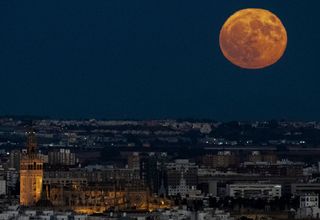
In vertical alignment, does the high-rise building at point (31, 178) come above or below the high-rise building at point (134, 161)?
below

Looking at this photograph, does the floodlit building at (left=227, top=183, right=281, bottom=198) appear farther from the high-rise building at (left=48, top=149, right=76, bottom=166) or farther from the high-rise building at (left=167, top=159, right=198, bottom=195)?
the high-rise building at (left=48, top=149, right=76, bottom=166)

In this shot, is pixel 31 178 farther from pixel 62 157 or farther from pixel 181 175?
pixel 62 157

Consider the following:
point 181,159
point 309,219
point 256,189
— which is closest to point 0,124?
point 181,159

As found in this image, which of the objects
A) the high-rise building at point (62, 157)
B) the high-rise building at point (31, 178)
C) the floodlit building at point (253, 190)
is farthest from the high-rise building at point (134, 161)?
the high-rise building at point (31, 178)

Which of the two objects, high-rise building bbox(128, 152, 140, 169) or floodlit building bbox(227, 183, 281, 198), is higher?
high-rise building bbox(128, 152, 140, 169)

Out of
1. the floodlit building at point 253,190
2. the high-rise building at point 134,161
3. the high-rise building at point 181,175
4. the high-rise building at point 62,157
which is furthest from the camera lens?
the high-rise building at point 62,157

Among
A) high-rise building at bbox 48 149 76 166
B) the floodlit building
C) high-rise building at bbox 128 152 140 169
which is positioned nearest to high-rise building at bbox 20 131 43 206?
the floodlit building

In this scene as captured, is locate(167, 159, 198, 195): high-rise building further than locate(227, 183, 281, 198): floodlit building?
Yes

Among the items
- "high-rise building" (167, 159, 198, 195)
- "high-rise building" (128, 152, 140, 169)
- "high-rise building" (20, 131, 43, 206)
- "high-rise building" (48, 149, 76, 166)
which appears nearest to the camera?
"high-rise building" (20, 131, 43, 206)

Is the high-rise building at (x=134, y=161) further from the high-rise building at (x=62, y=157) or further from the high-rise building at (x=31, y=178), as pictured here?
the high-rise building at (x=31, y=178)
